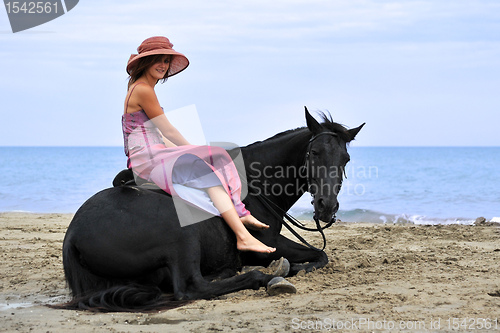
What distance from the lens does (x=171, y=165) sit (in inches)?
168

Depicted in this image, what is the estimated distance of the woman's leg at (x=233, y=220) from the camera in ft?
14.1

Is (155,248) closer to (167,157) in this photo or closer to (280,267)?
(167,157)

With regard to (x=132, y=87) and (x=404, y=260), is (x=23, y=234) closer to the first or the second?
(x=132, y=87)

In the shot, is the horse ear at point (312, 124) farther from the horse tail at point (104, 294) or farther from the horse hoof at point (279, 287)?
the horse tail at point (104, 294)

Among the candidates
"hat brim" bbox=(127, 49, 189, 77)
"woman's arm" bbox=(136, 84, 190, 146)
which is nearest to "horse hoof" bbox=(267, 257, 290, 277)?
"woman's arm" bbox=(136, 84, 190, 146)

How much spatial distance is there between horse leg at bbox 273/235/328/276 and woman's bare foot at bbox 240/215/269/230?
45cm

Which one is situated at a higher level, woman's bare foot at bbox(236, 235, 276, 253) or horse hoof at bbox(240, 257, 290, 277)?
woman's bare foot at bbox(236, 235, 276, 253)

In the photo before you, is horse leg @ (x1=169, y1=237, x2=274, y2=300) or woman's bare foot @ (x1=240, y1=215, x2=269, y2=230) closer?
horse leg @ (x1=169, y1=237, x2=274, y2=300)

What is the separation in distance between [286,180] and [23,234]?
506 cm

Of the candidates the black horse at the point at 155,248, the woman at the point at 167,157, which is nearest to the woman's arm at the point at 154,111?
the woman at the point at 167,157

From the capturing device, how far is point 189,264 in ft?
13.1

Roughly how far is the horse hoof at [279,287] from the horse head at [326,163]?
26.7 inches

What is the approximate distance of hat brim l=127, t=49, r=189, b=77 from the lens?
438 cm

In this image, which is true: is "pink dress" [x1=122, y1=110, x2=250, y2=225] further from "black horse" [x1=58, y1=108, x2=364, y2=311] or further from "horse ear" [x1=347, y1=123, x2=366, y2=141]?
"horse ear" [x1=347, y1=123, x2=366, y2=141]
